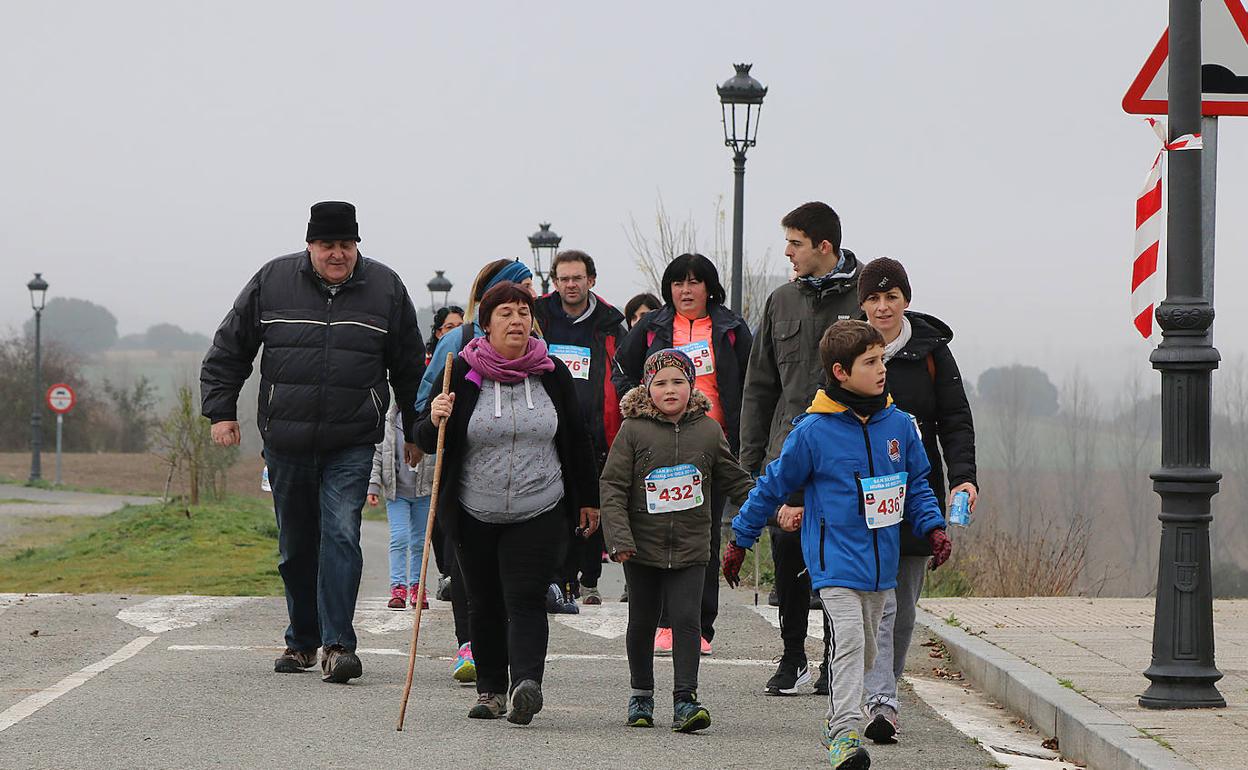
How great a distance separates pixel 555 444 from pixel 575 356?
10.3 ft

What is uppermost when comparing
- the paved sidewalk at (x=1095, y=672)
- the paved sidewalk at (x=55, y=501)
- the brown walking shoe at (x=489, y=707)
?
the paved sidewalk at (x=1095, y=672)

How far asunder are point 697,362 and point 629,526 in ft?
8.36

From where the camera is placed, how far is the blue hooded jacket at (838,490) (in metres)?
6.73

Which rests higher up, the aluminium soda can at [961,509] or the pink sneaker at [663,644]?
the aluminium soda can at [961,509]

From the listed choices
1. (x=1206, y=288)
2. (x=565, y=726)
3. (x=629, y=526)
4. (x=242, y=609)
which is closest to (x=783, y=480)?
(x=629, y=526)

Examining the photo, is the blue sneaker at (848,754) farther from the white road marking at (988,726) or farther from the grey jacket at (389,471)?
the grey jacket at (389,471)

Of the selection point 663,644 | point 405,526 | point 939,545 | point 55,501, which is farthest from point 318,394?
point 55,501

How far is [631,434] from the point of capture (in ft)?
25.7

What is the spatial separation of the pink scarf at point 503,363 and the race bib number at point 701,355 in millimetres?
2292

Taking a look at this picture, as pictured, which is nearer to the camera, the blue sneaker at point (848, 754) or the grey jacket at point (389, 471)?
the blue sneaker at point (848, 754)

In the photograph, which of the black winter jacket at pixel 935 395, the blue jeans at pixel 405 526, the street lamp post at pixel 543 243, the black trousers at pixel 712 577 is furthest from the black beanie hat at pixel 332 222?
the street lamp post at pixel 543 243

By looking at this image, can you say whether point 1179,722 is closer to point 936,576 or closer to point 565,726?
point 565,726

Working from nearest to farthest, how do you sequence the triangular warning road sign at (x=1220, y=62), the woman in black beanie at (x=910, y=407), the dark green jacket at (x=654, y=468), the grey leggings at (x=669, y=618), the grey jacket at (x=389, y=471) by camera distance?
1. the woman in black beanie at (x=910, y=407)
2. the grey leggings at (x=669, y=618)
3. the dark green jacket at (x=654, y=468)
4. the triangular warning road sign at (x=1220, y=62)
5. the grey jacket at (x=389, y=471)

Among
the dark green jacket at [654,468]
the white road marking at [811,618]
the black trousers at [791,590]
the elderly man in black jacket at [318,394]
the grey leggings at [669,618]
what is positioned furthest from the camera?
the white road marking at [811,618]
